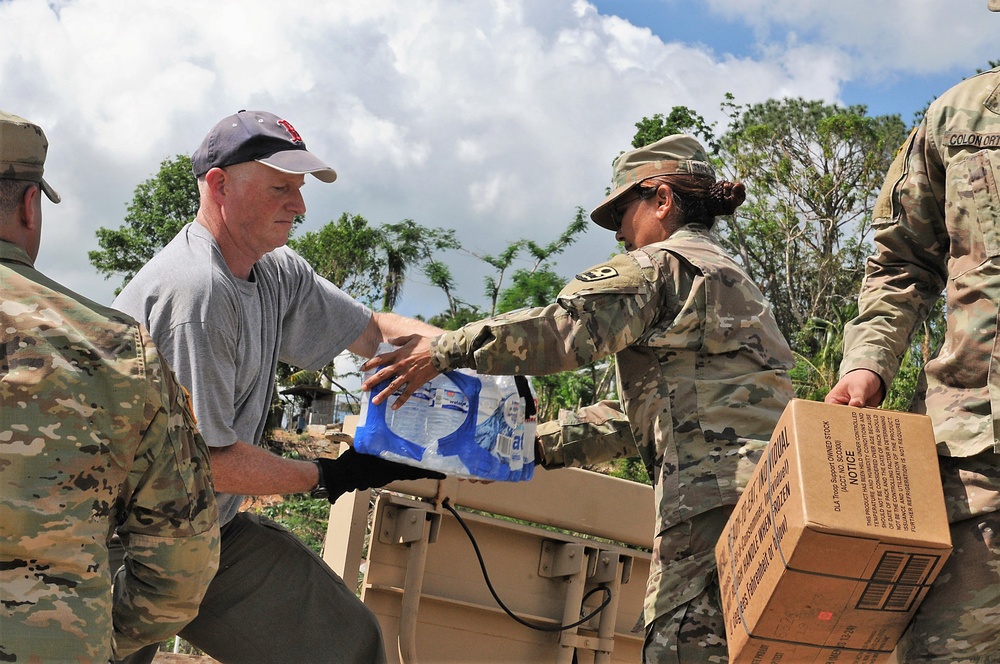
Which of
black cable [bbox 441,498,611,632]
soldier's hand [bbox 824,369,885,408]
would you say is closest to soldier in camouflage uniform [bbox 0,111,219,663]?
soldier's hand [bbox 824,369,885,408]

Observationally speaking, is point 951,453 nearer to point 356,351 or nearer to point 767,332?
point 767,332

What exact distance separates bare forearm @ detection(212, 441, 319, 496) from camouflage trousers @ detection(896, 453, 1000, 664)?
1.86 metres

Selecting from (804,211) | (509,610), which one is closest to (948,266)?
(509,610)

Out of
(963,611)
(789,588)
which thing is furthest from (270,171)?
(963,611)

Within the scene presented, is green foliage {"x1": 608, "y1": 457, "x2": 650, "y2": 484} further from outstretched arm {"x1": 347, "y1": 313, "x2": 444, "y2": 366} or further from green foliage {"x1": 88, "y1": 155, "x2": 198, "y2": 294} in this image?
green foliage {"x1": 88, "y1": 155, "x2": 198, "y2": 294}

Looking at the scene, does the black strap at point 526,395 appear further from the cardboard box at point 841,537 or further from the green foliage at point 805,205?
the green foliage at point 805,205

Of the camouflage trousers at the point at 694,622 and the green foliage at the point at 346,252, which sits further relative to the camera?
the green foliage at the point at 346,252

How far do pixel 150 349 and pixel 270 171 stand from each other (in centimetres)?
137

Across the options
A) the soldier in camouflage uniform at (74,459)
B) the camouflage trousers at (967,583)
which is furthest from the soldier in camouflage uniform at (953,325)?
the soldier in camouflage uniform at (74,459)

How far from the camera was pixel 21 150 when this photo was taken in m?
2.30

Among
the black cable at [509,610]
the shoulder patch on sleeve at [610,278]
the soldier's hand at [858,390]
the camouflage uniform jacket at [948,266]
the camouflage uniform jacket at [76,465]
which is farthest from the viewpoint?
the black cable at [509,610]

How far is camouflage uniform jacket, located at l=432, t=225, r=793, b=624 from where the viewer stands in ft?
10.6

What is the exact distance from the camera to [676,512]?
319 centimetres

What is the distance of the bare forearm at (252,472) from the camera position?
323 cm
